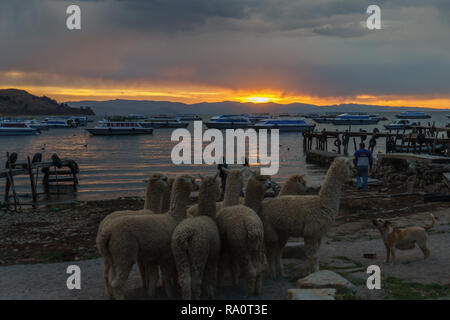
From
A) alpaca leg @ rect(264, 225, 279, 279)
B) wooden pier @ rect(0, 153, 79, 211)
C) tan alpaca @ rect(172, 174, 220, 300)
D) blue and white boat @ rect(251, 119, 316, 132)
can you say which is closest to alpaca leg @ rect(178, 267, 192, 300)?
tan alpaca @ rect(172, 174, 220, 300)

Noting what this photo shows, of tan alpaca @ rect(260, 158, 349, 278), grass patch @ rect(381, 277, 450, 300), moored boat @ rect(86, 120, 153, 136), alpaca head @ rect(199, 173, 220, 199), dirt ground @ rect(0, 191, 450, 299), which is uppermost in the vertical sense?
moored boat @ rect(86, 120, 153, 136)

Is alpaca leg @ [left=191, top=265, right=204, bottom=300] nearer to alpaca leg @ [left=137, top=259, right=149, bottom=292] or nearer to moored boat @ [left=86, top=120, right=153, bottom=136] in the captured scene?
alpaca leg @ [left=137, top=259, right=149, bottom=292]

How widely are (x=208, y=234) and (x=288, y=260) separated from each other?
349 cm

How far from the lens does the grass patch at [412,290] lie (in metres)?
7.26

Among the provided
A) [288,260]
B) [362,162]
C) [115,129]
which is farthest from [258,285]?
[115,129]

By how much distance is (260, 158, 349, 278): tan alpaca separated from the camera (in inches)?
323

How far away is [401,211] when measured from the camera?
15641mm

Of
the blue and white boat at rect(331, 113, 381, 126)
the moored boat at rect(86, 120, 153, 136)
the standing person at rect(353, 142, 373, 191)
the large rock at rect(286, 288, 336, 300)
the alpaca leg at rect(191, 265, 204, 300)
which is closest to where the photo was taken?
the large rock at rect(286, 288, 336, 300)

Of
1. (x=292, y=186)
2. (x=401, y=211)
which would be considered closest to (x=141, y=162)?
(x=401, y=211)

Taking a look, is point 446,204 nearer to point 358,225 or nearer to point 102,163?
point 358,225

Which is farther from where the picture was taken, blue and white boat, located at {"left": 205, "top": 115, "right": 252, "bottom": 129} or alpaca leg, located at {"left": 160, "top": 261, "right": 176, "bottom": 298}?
blue and white boat, located at {"left": 205, "top": 115, "right": 252, "bottom": 129}

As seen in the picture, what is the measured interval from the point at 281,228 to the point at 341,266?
1927 mm

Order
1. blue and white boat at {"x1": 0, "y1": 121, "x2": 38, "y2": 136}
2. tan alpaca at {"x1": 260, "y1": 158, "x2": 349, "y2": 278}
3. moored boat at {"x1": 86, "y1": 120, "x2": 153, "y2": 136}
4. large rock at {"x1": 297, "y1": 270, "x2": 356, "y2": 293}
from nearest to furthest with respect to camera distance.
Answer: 1. large rock at {"x1": 297, "y1": 270, "x2": 356, "y2": 293}
2. tan alpaca at {"x1": 260, "y1": 158, "x2": 349, "y2": 278}
3. moored boat at {"x1": 86, "y1": 120, "x2": 153, "y2": 136}
4. blue and white boat at {"x1": 0, "y1": 121, "x2": 38, "y2": 136}
